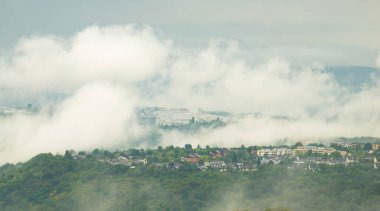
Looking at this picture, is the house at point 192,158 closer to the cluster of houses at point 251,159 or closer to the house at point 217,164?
the cluster of houses at point 251,159

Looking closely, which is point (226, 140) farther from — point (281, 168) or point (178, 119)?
point (281, 168)

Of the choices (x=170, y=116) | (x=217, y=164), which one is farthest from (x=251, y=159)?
(x=170, y=116)

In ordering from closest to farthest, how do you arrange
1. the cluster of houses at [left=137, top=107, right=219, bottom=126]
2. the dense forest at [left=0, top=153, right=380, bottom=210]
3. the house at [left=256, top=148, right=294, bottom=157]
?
the dense forest at [left=0, top=153, right=380, bottom=210], the house at [left=256, top=148, right=294, bottom=157], the cluster of houses at [left=137, top=107, right=219, bottom=126]

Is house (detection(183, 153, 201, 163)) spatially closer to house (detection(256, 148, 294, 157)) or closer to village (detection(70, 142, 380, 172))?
village (detection(70, 142, 380, 172))

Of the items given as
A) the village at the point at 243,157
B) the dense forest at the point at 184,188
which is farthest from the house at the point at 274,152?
the dense forest at the point at 184,188

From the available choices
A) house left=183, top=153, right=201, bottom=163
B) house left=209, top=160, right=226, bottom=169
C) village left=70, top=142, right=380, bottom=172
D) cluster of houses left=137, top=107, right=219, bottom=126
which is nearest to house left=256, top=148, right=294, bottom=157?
village left=70, top=142, right=380, bottom=172

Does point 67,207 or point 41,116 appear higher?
point 41,116

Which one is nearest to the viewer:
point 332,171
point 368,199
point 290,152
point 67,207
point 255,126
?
point 368,199

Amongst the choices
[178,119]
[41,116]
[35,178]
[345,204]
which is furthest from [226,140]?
[345,204]
